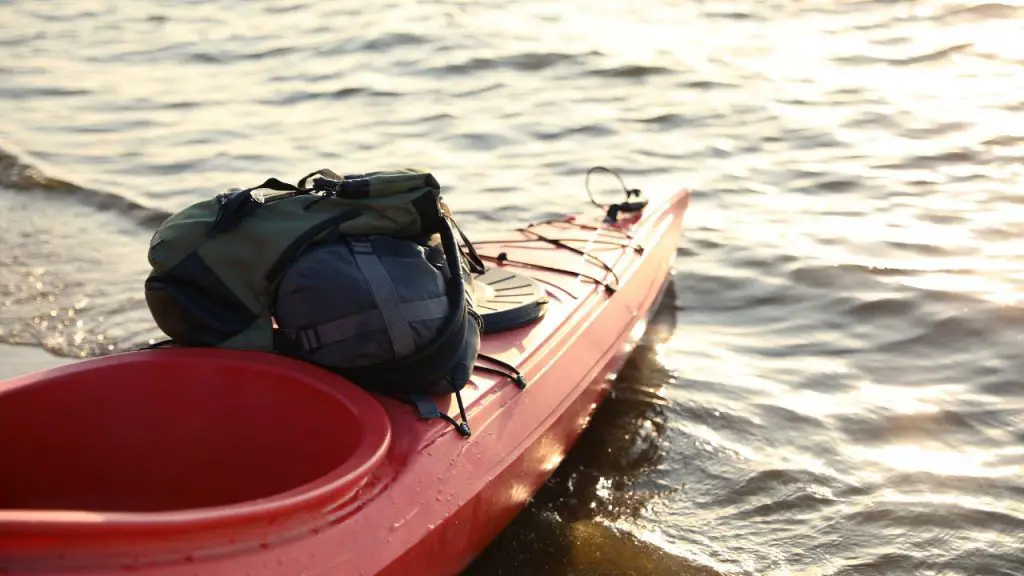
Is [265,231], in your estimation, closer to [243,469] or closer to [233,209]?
[233,209]

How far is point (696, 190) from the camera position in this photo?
21.9 feet

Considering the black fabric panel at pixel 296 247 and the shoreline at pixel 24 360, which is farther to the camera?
the shoreline at pixel 24 360

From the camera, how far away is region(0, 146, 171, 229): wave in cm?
630

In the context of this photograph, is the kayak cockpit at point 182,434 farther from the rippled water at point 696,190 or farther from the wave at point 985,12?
the wave at point 985,12

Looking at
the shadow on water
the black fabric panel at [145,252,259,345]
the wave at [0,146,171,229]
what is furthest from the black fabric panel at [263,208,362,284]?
the wave at [0,146,171,229]

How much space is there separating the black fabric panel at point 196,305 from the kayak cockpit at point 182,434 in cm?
11

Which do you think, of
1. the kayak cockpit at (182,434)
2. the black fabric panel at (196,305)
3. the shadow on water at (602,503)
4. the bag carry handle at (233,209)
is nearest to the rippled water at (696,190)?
the shadow on water at (602,503)

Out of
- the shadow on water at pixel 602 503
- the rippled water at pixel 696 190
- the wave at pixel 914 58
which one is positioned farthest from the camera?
the wave at pixel 914 58

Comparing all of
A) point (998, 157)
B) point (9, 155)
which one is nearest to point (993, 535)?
point (998, 157)

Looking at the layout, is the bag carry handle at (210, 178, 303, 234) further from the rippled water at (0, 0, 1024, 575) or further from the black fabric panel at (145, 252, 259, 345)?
the rippled water at (0, 0, 1024, 575)

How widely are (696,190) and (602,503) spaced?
3439 millimetres

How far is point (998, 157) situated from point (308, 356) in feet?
18.1

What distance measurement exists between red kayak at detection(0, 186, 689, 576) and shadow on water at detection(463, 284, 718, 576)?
0.20m

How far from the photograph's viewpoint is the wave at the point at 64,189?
6300 mm
